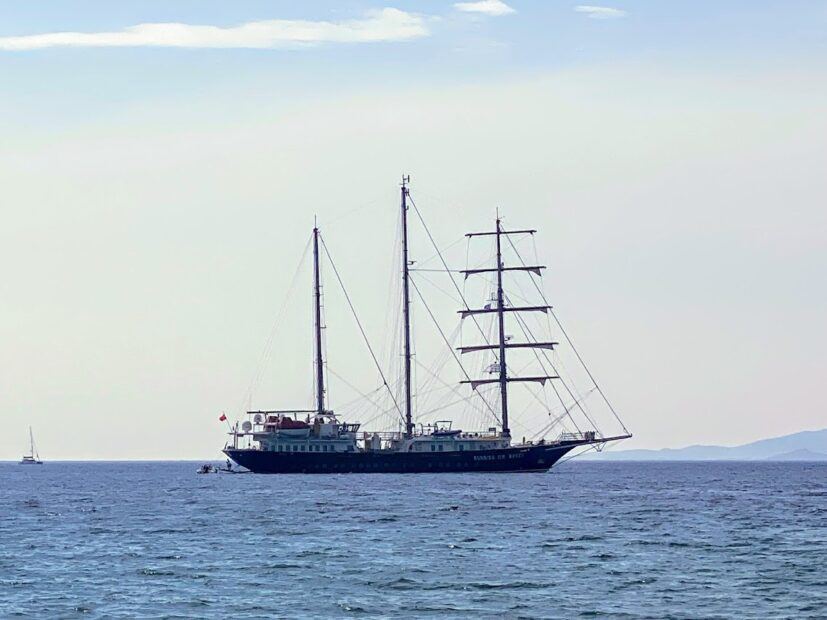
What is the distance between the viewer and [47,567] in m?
55.5

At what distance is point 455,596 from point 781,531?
3085 centimetres

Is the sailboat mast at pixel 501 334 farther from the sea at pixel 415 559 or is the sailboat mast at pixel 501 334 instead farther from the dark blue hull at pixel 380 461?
the sea at pixel 415 559

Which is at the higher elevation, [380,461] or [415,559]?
[380,461]

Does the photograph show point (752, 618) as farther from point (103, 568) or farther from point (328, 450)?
point (328, 450)

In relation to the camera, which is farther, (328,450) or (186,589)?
(328,450)

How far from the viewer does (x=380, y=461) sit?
468 ft

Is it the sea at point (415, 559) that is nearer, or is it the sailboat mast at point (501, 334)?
the sea at point (415, 559)

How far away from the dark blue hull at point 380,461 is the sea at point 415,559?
40.6m

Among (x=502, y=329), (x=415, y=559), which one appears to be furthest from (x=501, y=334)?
(x=415, y=559)

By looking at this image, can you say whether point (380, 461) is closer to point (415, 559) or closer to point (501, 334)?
point (501, 334)

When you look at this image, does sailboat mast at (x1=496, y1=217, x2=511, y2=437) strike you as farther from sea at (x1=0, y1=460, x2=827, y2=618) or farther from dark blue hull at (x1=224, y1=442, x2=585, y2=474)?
sea at (x1=0, y1=460, x2=827, y2=618)

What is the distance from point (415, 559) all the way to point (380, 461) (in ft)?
283

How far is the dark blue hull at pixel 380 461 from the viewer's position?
465 feet

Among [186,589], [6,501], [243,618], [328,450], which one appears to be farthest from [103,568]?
[328,450]
